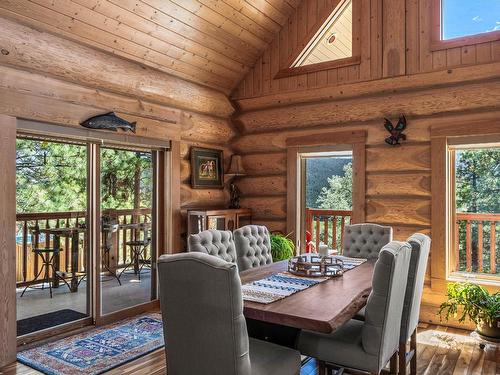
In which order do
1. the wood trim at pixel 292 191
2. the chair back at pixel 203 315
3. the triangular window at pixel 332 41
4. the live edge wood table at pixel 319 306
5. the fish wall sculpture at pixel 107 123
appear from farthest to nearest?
the wood trim at pixel 292 191 < the triangular window at pixel 332 41 < the fish wall sculpture at pixel 107 123 < the live edge wood table at pixel 319 306 < the chair back at pixel 203 315

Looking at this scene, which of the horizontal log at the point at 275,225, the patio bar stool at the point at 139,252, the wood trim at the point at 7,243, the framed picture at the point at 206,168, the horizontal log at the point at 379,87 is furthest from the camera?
the horizontal log at the point at 275,225

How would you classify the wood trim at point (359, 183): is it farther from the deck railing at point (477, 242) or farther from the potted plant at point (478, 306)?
the potted plant at point (478, 306)

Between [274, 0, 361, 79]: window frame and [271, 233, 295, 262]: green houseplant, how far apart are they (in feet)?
7.36

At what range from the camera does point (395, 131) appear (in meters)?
4.77

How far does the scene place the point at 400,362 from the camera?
2.85 m

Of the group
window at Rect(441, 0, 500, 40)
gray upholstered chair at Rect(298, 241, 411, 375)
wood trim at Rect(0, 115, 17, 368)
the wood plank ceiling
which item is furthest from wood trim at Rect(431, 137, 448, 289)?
wood trim at Rect(0, 115, 17, 368)

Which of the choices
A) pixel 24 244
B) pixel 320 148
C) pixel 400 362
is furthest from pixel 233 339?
pixel 320 148

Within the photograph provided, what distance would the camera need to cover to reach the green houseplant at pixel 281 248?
502cm

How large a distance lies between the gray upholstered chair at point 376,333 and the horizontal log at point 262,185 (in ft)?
10.4

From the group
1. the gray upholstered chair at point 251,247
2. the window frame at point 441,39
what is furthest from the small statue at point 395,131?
the gray upholstered chair at point 251,247

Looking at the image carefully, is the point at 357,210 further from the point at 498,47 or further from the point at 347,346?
the point at 347,346

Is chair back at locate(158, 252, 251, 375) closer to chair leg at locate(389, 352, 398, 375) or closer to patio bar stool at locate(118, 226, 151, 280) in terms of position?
chair leg at locate(389, 352, 398, 375)

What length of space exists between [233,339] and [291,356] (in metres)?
0.52

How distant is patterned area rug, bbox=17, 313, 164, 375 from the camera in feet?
10.9
